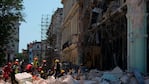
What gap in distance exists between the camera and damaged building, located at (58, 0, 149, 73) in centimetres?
1739

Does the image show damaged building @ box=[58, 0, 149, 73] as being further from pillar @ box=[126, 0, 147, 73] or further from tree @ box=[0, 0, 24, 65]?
tree @ box=[0, 0, 24, 65]

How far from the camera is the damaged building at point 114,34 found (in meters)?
17.4

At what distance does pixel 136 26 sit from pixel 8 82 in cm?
889

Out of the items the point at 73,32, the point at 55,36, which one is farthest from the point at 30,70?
the point at 55,36

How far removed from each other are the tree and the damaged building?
5.27m

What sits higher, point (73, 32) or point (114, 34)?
point (73, 32)

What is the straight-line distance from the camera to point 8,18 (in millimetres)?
33688

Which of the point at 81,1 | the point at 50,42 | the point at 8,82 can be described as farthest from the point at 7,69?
the point at 50,42

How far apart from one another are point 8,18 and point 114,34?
13191mm

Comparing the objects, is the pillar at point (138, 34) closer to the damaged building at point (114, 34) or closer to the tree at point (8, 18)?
the damaged building at point (114, 34)

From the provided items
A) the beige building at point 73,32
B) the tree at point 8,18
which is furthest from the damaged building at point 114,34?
the tree at point 8,18

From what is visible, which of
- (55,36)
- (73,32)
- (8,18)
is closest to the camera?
(8,18)

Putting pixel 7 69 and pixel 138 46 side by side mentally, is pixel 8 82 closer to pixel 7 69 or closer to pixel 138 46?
pixel 7 69

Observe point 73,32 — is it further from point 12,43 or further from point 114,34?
point 114,34
